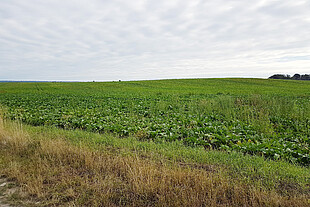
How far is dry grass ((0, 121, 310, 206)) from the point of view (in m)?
3.65

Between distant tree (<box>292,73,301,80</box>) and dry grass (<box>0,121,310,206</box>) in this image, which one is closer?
dry grass (<box>0,121,310,206</box>)

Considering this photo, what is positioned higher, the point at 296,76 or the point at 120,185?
the point at 296,76

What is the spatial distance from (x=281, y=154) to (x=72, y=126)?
30.3 ft

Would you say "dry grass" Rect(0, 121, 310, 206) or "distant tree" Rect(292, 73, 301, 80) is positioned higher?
"distant tree" Rect(292, 73, 301, 80)

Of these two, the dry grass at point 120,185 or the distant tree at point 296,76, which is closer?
the dry grass at point 120,185

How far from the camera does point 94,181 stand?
14.3ft

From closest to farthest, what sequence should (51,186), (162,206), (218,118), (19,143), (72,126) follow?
(162,206) < (51,186) < (19,143) < (72,126) < (218,118)

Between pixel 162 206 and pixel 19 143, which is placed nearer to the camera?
pixel 162 206

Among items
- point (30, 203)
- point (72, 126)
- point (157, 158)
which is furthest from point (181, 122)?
point (30, 203)

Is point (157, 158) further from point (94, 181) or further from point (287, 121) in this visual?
point (287, 121)

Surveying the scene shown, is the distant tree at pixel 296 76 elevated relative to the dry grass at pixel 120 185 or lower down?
elevated

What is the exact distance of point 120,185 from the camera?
13.8 ft

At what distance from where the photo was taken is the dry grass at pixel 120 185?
3.65m

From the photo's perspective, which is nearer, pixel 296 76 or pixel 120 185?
pixel 120 185
